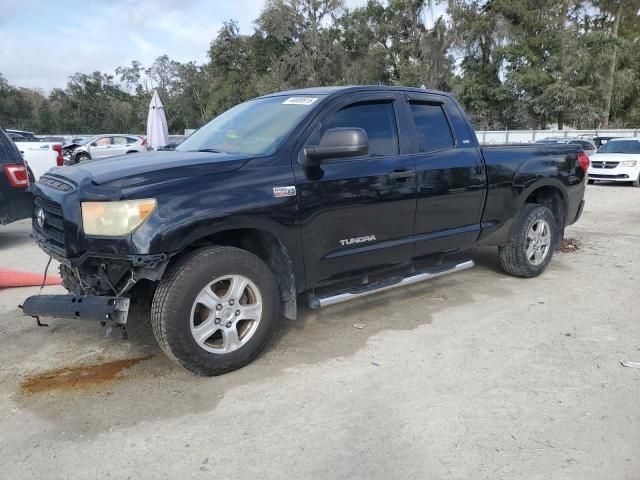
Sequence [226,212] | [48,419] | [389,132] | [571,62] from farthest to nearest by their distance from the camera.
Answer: [571,62]
[389,132]
[226,212]
[48,419]

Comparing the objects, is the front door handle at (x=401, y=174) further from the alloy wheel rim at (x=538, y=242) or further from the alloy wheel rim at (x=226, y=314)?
the alloy wheel rim at (x=538, y=242)

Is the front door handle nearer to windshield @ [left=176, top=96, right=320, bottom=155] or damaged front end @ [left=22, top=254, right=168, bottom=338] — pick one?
windshield @ [left=176, top=96, right=320, bottom=155]

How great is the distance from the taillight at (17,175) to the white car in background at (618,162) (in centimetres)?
1647

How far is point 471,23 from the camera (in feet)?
119

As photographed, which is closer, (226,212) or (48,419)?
(48,419)

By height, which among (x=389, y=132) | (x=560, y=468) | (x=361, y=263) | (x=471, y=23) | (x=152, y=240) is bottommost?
(x=560, y=468)

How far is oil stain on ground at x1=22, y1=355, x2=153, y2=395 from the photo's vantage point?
11.2 feet

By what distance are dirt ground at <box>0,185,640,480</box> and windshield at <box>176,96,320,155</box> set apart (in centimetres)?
153

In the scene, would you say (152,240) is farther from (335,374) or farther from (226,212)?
(335,374)

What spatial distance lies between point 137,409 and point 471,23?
126 feet

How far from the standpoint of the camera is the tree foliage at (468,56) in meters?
35.2

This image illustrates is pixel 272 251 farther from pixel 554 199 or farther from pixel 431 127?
pixel 554 199

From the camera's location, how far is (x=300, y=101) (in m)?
→ 4.22

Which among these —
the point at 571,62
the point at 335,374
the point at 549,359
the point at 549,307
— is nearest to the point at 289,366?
the point at 335,374
